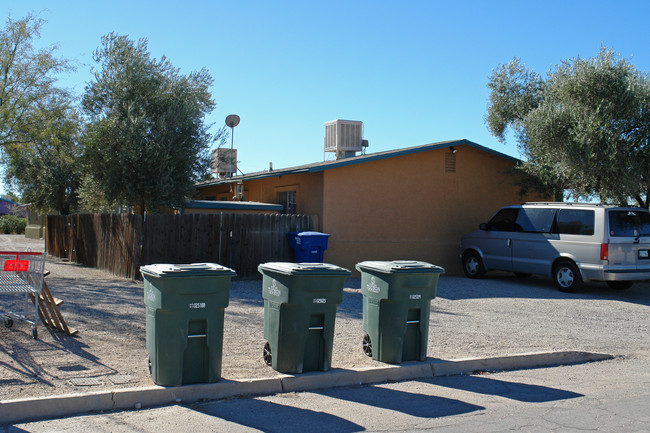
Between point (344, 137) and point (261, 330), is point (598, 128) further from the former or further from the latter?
point (261, 330)

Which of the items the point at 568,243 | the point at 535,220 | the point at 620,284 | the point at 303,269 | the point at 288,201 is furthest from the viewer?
the point at 288,201

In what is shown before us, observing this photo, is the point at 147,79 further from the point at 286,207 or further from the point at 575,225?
the point at 575,225

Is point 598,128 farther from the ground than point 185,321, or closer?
farther from the ground

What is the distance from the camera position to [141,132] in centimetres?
1498

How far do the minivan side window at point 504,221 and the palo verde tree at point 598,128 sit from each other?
66.1 inches

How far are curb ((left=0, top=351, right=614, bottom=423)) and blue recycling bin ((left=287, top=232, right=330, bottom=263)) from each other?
7.10 metres

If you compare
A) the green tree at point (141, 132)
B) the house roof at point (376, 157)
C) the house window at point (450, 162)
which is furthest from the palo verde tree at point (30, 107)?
the house window at point (450, 162)

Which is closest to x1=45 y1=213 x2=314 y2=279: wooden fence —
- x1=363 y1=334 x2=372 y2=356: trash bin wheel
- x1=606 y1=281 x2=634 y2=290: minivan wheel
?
x1=363 y1=334 x2=372 y2=356: trash bin wheel

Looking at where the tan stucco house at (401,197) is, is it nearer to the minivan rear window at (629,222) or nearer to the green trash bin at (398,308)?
the minivan rear window at (629,222)

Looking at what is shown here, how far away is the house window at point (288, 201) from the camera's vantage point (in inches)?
688

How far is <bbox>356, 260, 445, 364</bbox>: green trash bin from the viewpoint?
7066 mm

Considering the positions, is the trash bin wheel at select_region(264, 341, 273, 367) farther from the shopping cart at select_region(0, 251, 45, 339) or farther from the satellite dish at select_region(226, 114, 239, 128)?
the satellite dish at select_region(226, 114, 239, 128)

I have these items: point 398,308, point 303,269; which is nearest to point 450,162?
point 398,308

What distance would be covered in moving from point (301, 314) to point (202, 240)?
8.12 metres
